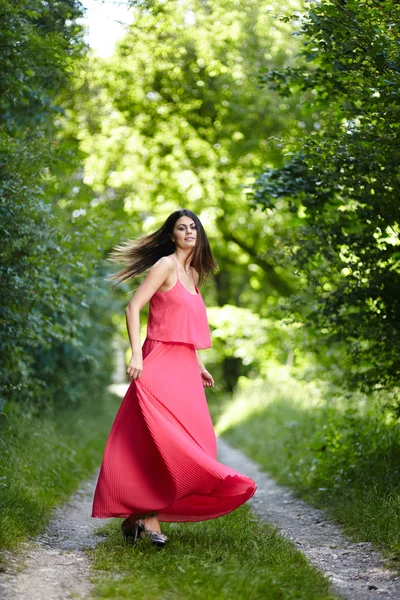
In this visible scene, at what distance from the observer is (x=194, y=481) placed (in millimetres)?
4988

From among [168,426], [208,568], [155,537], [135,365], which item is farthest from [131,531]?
[135,365]

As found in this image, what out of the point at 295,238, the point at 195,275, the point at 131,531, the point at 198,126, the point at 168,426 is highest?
the point at 195,275

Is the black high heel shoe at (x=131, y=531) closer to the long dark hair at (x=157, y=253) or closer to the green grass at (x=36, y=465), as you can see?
the green grass at (x=36, y=465)

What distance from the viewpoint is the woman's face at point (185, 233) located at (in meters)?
5.55

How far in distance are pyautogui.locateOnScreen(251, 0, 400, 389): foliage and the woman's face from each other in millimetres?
1389

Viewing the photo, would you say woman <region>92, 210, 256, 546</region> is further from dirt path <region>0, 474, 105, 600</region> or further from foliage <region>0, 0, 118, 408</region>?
foliage <region>0, 0, 118, 408</region>

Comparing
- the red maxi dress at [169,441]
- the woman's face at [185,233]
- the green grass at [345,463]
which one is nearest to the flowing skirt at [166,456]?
the red maxi dress at [169,441]

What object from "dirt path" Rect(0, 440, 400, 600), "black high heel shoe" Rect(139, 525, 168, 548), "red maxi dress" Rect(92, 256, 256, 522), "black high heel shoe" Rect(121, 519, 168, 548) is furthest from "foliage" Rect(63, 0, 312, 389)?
"black high heel shoe" Rect(139, 525, 168, 548)

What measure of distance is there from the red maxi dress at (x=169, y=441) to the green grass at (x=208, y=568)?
261 millimetres

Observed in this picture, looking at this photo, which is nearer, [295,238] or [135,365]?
[135,365]

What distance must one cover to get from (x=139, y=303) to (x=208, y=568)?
180 centimetres

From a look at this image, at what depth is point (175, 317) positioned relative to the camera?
536 cm

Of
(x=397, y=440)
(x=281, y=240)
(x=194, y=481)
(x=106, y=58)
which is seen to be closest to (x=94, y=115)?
(x=106, y=58)

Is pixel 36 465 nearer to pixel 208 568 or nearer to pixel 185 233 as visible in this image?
pixel 185 233
